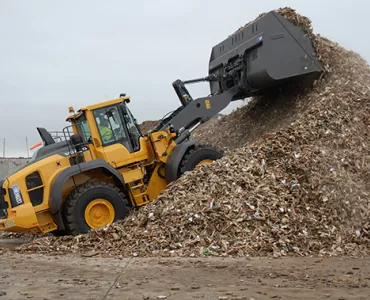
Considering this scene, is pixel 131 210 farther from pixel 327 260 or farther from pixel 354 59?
pixel 354 59

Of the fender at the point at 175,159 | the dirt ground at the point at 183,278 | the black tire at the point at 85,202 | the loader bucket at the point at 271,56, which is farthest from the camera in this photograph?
the loader bucket at the point at 271,56

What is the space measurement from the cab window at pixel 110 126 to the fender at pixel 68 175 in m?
0.66

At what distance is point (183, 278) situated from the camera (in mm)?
5980

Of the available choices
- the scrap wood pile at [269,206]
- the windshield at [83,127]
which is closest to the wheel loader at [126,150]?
the windshield at [83,127]

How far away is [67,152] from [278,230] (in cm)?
439

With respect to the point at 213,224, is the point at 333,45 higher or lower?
higher

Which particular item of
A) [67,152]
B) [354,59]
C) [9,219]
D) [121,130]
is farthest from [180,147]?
[354,59]

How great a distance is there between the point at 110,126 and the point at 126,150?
1.88 feet

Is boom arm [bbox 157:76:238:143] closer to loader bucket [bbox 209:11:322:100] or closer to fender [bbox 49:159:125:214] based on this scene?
loader bucket [bbox 209:11:322:100]

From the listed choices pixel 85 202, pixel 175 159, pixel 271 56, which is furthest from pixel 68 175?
pixel 271 56

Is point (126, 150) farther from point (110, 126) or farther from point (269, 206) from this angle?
point (269, 206)

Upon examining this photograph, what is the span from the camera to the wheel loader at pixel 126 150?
935 cm

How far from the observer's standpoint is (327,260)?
7.04 metres

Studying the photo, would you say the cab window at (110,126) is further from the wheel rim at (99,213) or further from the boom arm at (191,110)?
the wheel rim at (99,213)
